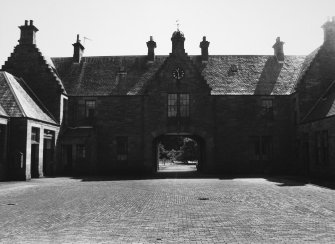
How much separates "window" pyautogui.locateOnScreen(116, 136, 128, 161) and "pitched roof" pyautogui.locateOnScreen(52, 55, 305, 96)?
4.37 m

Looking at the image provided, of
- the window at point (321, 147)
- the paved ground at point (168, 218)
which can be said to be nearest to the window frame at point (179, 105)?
the window at point (321, 147)

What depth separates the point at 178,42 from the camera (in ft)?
110

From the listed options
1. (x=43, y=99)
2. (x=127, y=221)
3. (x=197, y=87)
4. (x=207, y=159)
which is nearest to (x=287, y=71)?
(x=197, y=87)

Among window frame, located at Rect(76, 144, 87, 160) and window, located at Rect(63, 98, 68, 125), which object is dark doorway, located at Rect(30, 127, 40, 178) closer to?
window frame, located at Rect(76, 144, 87, 160)

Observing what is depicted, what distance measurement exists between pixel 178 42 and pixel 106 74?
26.3 feet

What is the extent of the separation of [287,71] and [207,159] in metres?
12.5

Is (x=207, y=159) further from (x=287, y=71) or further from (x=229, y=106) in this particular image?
(x=287, y=71)

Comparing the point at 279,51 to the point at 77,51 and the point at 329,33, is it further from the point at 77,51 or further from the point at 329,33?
the point at 77,51

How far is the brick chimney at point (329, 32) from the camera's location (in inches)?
1237

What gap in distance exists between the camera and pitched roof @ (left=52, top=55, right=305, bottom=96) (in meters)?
33.4

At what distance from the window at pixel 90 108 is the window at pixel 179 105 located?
737cm

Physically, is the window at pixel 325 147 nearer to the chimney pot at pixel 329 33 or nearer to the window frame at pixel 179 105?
the chimney pot at pixel 329 33

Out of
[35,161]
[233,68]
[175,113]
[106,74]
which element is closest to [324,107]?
[233,68]

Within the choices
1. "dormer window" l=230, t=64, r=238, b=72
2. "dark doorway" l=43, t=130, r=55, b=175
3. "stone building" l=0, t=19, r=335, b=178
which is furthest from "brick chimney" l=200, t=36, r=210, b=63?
"dark doorway" l=43, t=130, r=55, b=175
